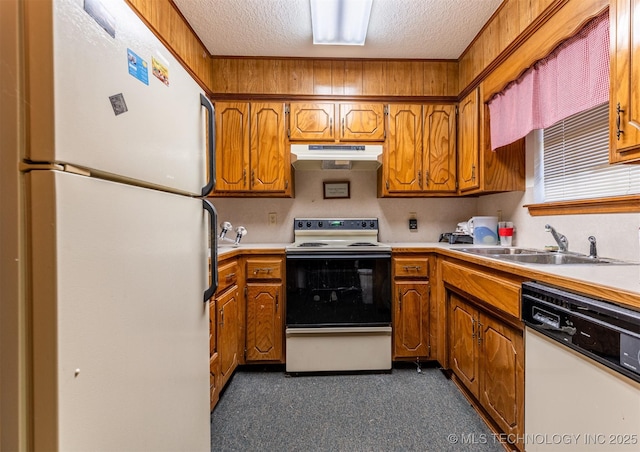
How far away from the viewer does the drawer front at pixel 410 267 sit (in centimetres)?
212

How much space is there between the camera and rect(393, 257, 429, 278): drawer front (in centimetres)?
212

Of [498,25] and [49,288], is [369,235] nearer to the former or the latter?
[498,25]

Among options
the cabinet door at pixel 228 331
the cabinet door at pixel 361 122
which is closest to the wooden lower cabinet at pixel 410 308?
the cabinet door at pixel 361 122

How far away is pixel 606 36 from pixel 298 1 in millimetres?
1551

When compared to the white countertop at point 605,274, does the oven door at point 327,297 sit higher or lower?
lower

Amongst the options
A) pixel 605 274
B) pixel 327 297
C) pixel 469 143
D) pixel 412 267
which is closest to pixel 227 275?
pixel 327 297

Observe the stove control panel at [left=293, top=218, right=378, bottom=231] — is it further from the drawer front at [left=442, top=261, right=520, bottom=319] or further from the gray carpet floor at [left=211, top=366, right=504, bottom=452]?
the gray carpet floor at [left=211, top=366, right=504, bottom=452]

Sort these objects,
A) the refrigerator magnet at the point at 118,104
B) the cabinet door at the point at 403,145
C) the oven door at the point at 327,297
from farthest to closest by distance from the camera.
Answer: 1. the cabinet door at the point at 403,145
2. the oven door at the point at 327,297
3. the refrigerator magnet at the point at 118,104

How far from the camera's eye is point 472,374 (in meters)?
1.65

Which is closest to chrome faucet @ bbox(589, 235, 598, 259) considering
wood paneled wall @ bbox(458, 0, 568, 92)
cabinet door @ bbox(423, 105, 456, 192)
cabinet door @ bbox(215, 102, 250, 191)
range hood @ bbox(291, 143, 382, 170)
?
cabinet door @ bbox(423, 105, 456, 192)

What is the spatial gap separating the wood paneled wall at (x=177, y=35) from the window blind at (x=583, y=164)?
2.44 metres

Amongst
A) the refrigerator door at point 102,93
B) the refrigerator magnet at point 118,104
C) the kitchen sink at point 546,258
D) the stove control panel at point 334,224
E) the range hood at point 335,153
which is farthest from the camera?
the stove control panel at point 334,224

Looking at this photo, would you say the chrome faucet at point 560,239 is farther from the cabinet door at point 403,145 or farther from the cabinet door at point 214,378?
the cabinet door at point 214,378

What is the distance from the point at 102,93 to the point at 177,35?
1.58 m
